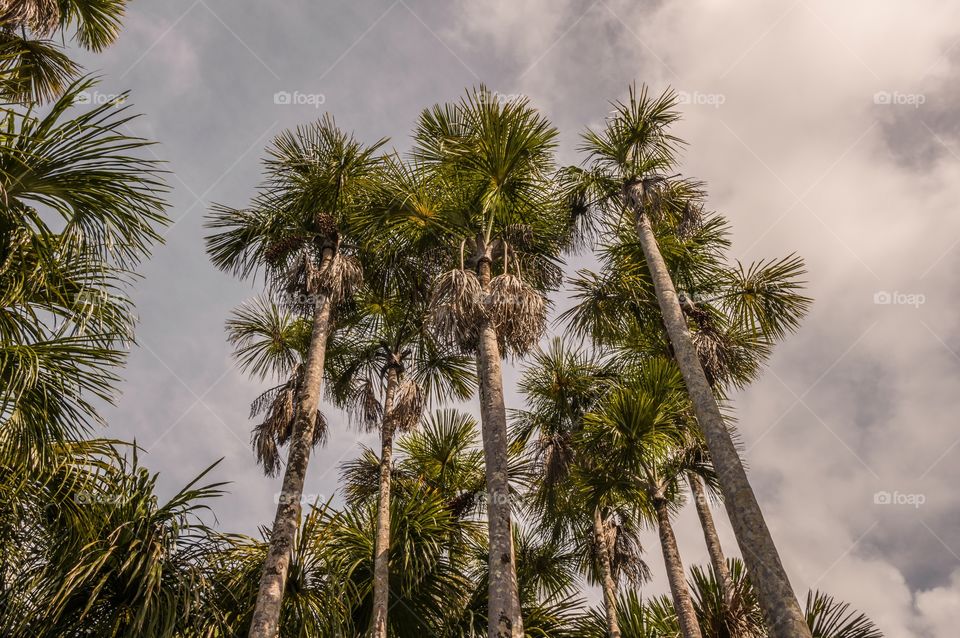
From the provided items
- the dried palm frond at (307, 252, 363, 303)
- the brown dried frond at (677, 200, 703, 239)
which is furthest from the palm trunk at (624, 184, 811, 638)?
the dried palm frond at (307, 252, 363, 303)

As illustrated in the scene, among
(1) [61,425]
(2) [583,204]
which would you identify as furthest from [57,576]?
(2) [583,204]

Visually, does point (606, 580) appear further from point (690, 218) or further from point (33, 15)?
point (33, 15)

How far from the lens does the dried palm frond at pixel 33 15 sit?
816 centimetres

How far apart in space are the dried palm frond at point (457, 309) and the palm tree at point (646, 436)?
2410 mm

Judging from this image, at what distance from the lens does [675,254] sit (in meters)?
11.3

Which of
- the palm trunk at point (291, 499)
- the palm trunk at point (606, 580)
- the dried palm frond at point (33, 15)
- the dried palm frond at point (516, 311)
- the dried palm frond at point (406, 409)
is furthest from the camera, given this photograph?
the dried palm frond at point (406, 409)

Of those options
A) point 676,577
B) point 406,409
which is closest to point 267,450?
point 406,409

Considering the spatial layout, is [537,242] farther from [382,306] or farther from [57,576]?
[57,576]

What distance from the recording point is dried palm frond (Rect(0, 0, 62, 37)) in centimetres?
816

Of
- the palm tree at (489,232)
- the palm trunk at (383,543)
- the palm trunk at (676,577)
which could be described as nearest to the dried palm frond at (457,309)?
the palm tree at (489,232)

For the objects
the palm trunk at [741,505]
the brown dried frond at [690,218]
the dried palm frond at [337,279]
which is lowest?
the palm trunk at [741,505]

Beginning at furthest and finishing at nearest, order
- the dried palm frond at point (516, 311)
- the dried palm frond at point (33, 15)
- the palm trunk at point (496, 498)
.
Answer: the dried palm frond at point (516, 311) → the dried palm frond at point (33, 15) → the palm trunk at point (496, 498)

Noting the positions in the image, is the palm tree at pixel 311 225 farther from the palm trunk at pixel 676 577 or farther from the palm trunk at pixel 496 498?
the palm trunk at pixel 676 577

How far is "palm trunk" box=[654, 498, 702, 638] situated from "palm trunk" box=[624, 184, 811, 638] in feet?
11.4
